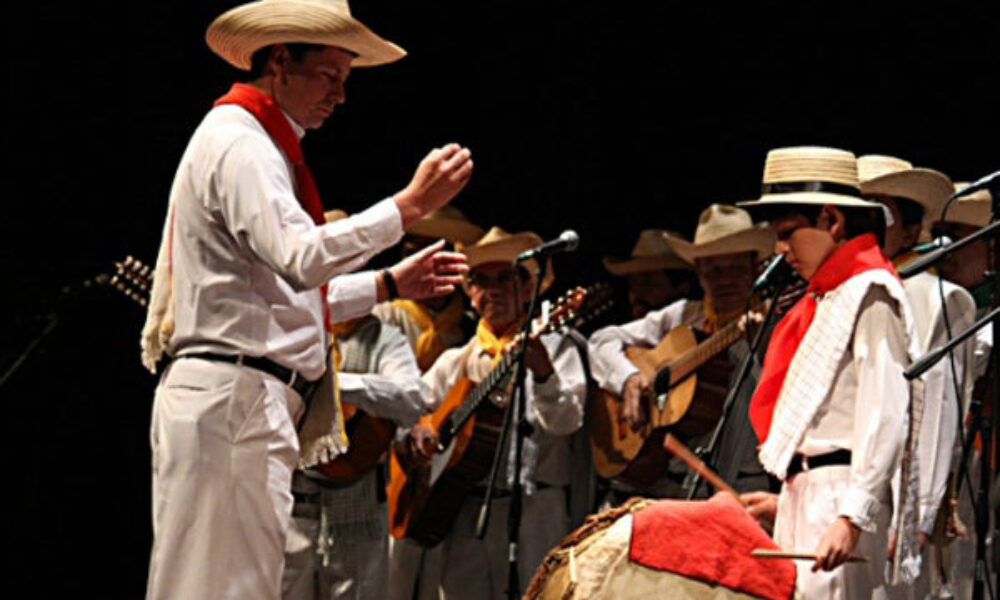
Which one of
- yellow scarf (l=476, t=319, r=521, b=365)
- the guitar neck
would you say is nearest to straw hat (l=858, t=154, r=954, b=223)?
the guitar neck

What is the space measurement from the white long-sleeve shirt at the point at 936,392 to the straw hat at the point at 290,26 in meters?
2.33

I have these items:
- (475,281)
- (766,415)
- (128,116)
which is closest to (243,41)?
(766,415)

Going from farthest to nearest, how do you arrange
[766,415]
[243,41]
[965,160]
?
[965,160] < [766,415] < [243,41]

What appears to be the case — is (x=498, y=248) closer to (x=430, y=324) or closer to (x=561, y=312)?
(x=561, y=312)

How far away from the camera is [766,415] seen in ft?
12.7

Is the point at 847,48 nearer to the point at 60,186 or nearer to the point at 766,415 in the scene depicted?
the point at 766,415

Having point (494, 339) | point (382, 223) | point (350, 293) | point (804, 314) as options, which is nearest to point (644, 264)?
point (494, 339)

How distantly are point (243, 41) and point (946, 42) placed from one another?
4.03m

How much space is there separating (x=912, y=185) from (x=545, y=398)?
6.12 feet

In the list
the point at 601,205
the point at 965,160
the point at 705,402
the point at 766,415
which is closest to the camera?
the point at 766,415

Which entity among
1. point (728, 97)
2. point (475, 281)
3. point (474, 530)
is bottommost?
point (474, 530)

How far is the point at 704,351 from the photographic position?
6.02m

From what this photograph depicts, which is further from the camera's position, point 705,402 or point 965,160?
point 965,160

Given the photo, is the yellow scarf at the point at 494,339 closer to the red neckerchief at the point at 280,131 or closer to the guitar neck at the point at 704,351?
the guitar neck at the point at 704,351
